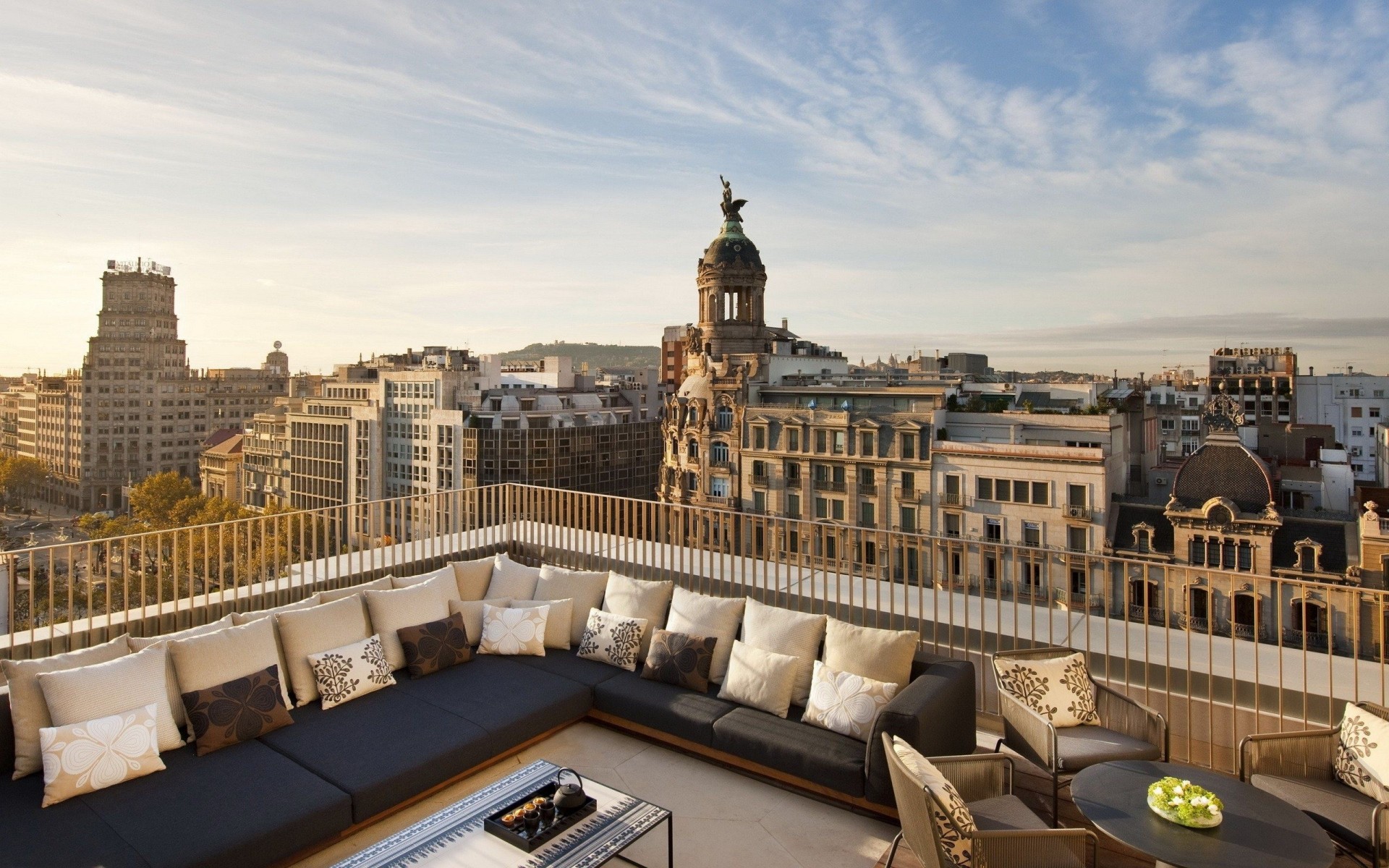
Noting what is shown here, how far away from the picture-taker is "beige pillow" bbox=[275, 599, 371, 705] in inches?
156

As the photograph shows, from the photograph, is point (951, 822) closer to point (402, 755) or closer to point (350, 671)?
point (402, 755)

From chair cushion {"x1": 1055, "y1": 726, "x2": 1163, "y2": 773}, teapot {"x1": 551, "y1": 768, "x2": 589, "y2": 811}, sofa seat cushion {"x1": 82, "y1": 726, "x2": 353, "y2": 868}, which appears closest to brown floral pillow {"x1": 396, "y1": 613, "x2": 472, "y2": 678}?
sofa seat cushion {"x1": 82, "y1": 726, "x2": 353, "y2": 868}

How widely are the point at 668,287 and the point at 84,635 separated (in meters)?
45.2

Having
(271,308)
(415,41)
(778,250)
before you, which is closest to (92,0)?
(415,41)

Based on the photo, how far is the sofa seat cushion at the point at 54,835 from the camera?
2.62 meters

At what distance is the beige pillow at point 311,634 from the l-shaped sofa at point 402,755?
128 millimetres

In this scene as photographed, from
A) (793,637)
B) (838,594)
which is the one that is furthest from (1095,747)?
(838,594)

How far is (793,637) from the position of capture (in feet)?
13.5

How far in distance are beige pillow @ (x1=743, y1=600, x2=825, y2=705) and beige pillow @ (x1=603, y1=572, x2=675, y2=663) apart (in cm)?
66

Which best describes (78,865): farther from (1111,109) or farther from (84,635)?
(1111,109)

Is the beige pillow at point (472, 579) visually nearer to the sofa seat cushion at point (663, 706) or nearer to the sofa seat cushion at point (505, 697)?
the sofa seat cushion at point (505, 697)

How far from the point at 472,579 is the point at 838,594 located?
2.44 meters

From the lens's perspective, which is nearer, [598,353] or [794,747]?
[794,747]

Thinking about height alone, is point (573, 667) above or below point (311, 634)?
below
